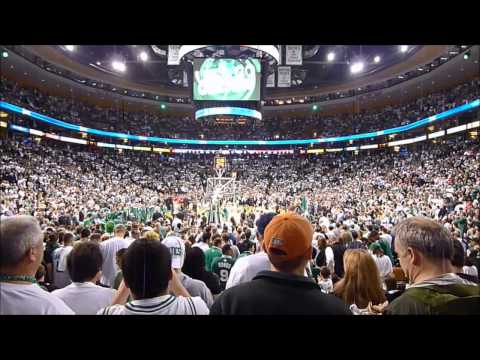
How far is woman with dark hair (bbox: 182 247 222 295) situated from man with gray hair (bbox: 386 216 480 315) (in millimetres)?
2663

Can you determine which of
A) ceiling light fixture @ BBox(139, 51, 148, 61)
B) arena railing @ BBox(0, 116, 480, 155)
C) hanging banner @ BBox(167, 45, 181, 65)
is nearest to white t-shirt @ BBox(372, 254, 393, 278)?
hanging banner @ BBox(167, 45, 181, 65)

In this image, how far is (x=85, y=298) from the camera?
2.27 metres

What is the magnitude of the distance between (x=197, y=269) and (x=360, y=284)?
83.5 inches

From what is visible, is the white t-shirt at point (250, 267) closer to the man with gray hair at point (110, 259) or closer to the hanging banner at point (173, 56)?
the man with gray hair at point (110, 259)

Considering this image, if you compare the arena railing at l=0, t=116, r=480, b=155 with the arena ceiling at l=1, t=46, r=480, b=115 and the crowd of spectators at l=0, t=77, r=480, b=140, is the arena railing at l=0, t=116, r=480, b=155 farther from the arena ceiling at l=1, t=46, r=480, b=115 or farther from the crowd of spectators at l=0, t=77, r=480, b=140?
the arena ceiling at l=1, t=46, r=480, b=115

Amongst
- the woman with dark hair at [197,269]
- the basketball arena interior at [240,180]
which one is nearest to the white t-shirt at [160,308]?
the basketball arena interior at [240,180]

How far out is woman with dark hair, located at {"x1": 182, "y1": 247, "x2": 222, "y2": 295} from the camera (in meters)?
4.12

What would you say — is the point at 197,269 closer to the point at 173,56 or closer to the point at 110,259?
the point at 110,259

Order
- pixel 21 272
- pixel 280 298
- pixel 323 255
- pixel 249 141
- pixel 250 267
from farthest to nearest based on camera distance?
pixel 249 141
pixel 323 255
pixel 250 267
pixel 21 272
pixel 280 298

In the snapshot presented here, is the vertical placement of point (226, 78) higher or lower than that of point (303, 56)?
lower

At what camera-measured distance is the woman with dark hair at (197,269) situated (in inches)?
162

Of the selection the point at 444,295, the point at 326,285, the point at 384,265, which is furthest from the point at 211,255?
the point at 444,295
